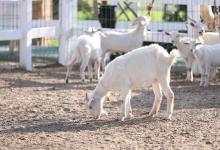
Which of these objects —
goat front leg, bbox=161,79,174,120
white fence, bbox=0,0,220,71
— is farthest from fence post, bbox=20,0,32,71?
goat front leg, bbox=161,79,174,120

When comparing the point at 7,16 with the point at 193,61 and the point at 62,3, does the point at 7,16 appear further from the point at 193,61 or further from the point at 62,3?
the point at 193,61

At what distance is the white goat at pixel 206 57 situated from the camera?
10375 mm

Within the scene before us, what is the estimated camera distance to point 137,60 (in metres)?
7.52

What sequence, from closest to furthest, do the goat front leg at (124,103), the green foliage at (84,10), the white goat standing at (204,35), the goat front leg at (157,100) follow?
the goat front leg at (124,103)
the goat front leg at (157,100)
the white goat standing at (204,35)
the green foliage at (84,10)

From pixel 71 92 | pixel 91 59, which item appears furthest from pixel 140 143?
pixel 91 59

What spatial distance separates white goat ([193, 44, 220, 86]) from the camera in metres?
10.4

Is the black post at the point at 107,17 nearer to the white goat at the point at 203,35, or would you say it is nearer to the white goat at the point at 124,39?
the white goat at the point at 124,39

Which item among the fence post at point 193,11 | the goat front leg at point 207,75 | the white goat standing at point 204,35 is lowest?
the goat front leg at point 207,75

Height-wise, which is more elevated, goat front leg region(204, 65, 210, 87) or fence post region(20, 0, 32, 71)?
fence post region(20, 0, 32, 71)

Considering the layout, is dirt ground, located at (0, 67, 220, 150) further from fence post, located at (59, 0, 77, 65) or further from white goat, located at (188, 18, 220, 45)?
fence post, located at (59, 0, 77, 65)

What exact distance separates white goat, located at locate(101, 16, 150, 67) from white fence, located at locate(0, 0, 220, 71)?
663mm

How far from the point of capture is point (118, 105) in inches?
337

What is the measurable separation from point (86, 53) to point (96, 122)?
3393mm

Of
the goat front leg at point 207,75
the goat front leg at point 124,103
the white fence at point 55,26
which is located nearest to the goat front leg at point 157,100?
the goat front leg at point 124,103
